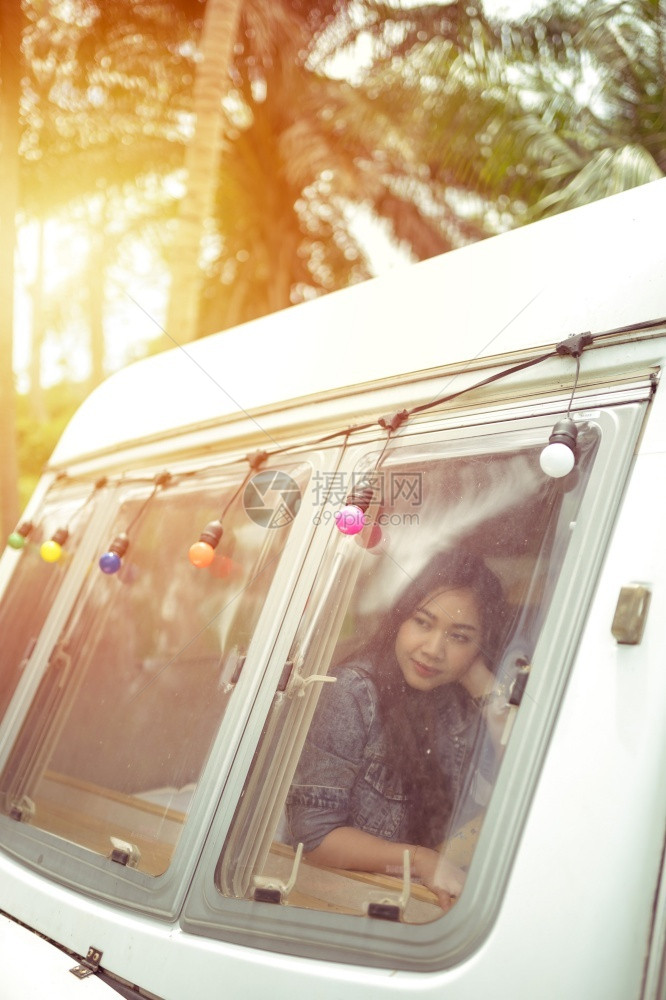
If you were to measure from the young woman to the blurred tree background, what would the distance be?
517 centimetres

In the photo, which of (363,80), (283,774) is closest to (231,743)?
(283,774)

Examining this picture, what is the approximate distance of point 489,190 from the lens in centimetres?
856

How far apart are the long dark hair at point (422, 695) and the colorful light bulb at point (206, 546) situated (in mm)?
636

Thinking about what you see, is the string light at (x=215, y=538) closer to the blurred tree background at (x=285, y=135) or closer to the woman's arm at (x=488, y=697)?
the woman's arm at (x=488, y=697)

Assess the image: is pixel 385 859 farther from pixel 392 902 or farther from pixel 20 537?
pixel 20 537

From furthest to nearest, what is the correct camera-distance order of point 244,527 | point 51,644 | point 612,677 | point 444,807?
point 51,644 < point 244,527 < point 444,807 < point 612,677

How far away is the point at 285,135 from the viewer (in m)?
10.0

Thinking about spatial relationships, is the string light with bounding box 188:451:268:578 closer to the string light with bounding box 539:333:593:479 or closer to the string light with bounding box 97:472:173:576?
the string light with bounding box 97:472:173:576

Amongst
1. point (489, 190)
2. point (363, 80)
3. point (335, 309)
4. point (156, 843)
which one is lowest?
point (156, 843)

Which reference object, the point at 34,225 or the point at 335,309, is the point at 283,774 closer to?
the point at 335,309

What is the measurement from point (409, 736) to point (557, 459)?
0.61m

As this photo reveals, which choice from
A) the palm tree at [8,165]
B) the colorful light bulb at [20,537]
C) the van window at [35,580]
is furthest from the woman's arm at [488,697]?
the palm tree at [8,165]

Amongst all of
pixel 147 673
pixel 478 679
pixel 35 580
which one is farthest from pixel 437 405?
pixel 35 580

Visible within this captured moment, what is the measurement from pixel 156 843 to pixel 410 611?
2.81ft
